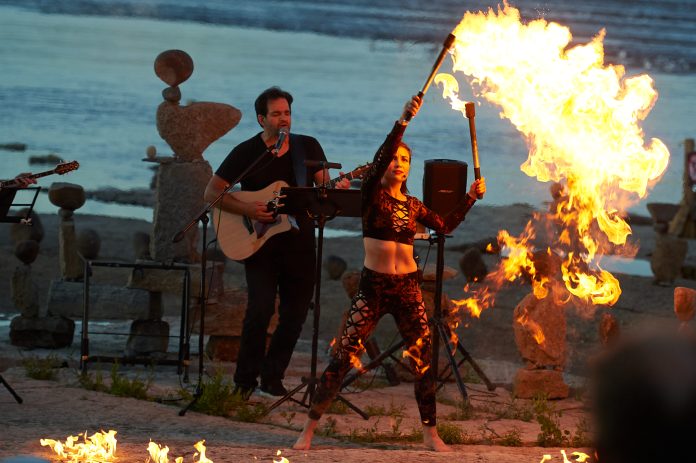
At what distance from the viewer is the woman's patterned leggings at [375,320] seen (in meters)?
6.81

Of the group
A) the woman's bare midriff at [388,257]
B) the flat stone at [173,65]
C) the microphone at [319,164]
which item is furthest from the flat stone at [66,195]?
the woman's bare midriff at [388,257]

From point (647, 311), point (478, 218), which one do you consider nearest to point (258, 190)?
point (647, 311)

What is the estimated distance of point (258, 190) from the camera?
8367 mm

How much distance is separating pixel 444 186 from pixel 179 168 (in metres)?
2.72

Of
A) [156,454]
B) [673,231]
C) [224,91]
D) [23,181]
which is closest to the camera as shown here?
[156,454]

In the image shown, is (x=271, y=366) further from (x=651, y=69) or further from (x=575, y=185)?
(x=651, y=69)

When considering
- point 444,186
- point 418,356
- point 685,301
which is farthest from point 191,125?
point 685,301

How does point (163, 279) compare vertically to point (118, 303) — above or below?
above

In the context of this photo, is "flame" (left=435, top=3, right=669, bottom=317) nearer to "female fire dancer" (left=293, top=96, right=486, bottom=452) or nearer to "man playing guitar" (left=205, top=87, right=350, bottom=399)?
"man playing guitar" (left=205, top=87, right=350, bottom=399)

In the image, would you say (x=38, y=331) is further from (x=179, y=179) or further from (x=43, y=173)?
(x=43, y=173)

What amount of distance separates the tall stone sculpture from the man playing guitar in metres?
1.61

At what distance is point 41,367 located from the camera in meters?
9.15

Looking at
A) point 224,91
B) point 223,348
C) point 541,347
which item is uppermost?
point 224,91

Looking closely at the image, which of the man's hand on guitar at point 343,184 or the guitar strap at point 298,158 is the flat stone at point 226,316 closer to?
the guitar strap at point 298,158
